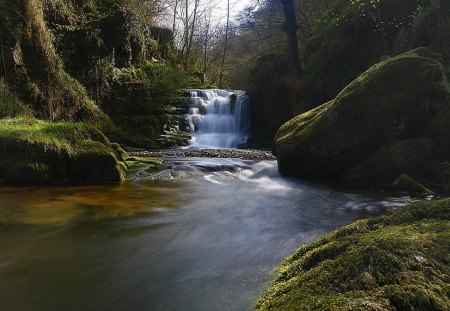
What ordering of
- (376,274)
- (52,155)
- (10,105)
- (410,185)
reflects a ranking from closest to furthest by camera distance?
(376,274) → (410,185) → (52,155) → (10,105)

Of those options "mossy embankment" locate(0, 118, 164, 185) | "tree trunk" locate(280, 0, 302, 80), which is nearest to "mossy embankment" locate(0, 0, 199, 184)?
"mossy embankment" locate(0, 118, 164, 185)

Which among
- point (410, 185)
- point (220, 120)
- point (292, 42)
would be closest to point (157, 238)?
point (410, 185)

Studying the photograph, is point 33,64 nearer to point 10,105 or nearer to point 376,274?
point 10,105

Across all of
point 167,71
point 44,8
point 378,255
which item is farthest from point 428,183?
point 167,71

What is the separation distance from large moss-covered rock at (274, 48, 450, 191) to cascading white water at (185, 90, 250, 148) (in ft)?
23.8

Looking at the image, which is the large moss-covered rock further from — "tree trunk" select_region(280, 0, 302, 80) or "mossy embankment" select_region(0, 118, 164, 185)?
"tree trunk" select_region(280, 0, 302, 80)

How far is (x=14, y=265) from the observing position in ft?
11.5

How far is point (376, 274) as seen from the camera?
85.2 inches

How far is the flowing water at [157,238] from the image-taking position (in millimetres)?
2959

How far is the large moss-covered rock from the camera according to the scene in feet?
25.8

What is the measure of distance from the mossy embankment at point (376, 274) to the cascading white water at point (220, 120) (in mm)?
12769

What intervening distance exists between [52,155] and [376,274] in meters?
6.69

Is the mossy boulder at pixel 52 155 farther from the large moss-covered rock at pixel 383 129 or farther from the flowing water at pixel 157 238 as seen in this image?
the large moss-covered rock at pixel 383 129

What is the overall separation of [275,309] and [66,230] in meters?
3.17
